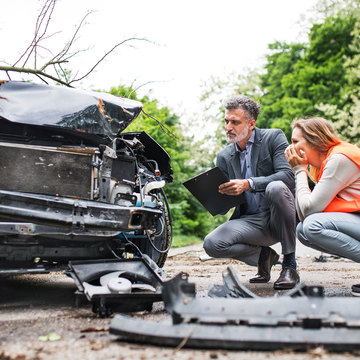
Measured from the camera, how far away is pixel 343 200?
3246 millimetres

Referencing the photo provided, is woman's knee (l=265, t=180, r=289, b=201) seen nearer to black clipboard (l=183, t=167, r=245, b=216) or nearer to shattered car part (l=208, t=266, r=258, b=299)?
black clipboard (l=183, t=167, r=245, b=216)

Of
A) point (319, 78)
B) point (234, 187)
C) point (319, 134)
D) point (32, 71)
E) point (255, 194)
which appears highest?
point (319, 78)

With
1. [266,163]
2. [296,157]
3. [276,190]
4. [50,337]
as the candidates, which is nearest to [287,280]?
[276,190]

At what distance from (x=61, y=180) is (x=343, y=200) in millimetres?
2092

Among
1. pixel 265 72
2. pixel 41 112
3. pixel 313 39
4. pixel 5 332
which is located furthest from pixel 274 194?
pixel 265 72

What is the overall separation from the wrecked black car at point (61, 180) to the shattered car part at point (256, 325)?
95cm

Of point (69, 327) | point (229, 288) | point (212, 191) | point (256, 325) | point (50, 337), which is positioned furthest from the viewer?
point (212, 191)

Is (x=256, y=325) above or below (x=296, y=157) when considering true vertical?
below

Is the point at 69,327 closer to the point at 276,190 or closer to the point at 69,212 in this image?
the point at 69,212

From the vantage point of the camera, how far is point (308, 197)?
3311 mm

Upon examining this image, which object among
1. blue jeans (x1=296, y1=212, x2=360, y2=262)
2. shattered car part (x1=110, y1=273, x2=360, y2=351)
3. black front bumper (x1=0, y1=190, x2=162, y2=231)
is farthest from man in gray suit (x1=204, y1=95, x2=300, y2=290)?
shattered car part (x1=110, y1=273, x2=360, y2=351)

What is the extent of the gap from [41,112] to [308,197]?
2.08 metres

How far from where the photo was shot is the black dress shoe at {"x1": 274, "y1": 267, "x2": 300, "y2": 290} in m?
3.53

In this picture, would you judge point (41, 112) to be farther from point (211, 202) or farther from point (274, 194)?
point (274, 194)
